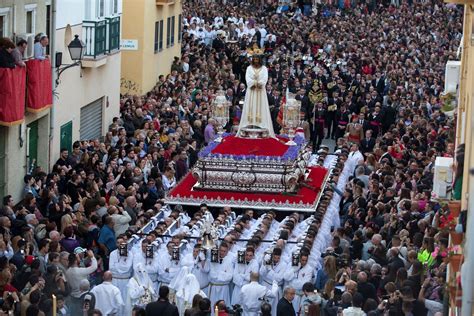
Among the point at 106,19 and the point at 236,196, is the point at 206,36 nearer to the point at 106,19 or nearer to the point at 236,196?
the point at 106,19

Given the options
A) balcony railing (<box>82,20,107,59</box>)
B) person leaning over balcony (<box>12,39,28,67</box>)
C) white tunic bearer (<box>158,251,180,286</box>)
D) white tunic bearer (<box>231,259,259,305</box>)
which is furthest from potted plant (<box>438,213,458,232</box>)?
balcony railing (<box>82,20,107,59</box>)

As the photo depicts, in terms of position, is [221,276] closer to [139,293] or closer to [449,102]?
[139,293]

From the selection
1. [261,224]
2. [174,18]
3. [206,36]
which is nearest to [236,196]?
[261,224]

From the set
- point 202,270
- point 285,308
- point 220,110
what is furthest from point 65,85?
point 285,308

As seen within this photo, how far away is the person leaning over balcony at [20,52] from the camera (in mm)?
29969

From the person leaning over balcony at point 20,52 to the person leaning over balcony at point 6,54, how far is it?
0.48 ft

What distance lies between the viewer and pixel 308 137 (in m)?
39.2

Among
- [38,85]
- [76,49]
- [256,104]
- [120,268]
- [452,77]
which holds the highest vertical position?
[452,77]

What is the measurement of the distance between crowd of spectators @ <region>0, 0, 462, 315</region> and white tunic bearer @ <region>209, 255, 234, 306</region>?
1.62 meters

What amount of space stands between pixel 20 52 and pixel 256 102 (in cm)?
630

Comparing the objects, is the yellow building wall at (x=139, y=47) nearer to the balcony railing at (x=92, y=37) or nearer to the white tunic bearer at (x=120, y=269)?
the balcony railing at (x=92, y=37)

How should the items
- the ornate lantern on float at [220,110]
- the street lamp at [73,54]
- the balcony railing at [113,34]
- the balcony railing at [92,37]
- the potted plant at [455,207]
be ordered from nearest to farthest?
the potted plant at [455,207]
the street lamp at [73,54]
the ornate lantern on float at [220,110]
the balcony railing at [92,37]
the balcony railing at [113,34]

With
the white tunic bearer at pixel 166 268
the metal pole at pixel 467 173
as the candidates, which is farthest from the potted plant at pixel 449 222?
the white tunic bearer at pixel 166 268

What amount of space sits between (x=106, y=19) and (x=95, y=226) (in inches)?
484
